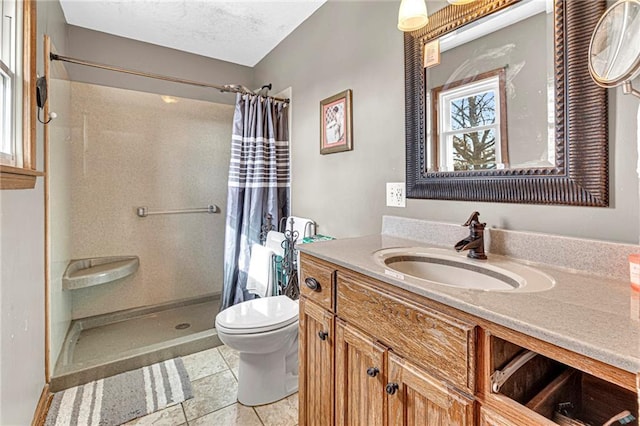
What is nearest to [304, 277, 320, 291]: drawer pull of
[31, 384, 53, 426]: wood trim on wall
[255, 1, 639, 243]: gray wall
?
[255, 1, 639, 243]: gray wall

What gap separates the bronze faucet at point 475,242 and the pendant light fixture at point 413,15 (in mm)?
834

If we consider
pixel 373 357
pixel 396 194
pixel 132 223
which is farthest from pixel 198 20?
pixel 373 357

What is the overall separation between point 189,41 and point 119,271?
1.97 m

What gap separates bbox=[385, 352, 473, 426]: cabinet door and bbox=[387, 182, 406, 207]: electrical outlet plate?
789 millimetres

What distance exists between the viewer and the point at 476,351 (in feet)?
2.09

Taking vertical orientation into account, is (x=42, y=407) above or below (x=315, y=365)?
below

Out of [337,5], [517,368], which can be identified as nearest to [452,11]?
[337,5]

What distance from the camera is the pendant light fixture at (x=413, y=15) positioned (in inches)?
48.7

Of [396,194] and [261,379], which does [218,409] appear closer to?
[261,379]

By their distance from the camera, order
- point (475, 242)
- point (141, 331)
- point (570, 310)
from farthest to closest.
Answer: point (141, 331)
point (475, 242)
point (570, 310)

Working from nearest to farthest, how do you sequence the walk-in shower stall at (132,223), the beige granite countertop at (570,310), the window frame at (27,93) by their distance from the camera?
the beige granite countertop at (570,310), the window frame at (27,93), the walk-in shower stall at (132,223)

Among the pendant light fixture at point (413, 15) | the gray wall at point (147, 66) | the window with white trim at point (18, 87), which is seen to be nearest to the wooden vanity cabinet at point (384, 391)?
the pendant light fixture at point (413, 15)

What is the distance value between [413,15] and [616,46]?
70 centimetres

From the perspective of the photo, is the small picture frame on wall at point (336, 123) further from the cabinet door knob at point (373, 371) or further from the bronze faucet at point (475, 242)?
the cabinet door knob at point (373, 371)
